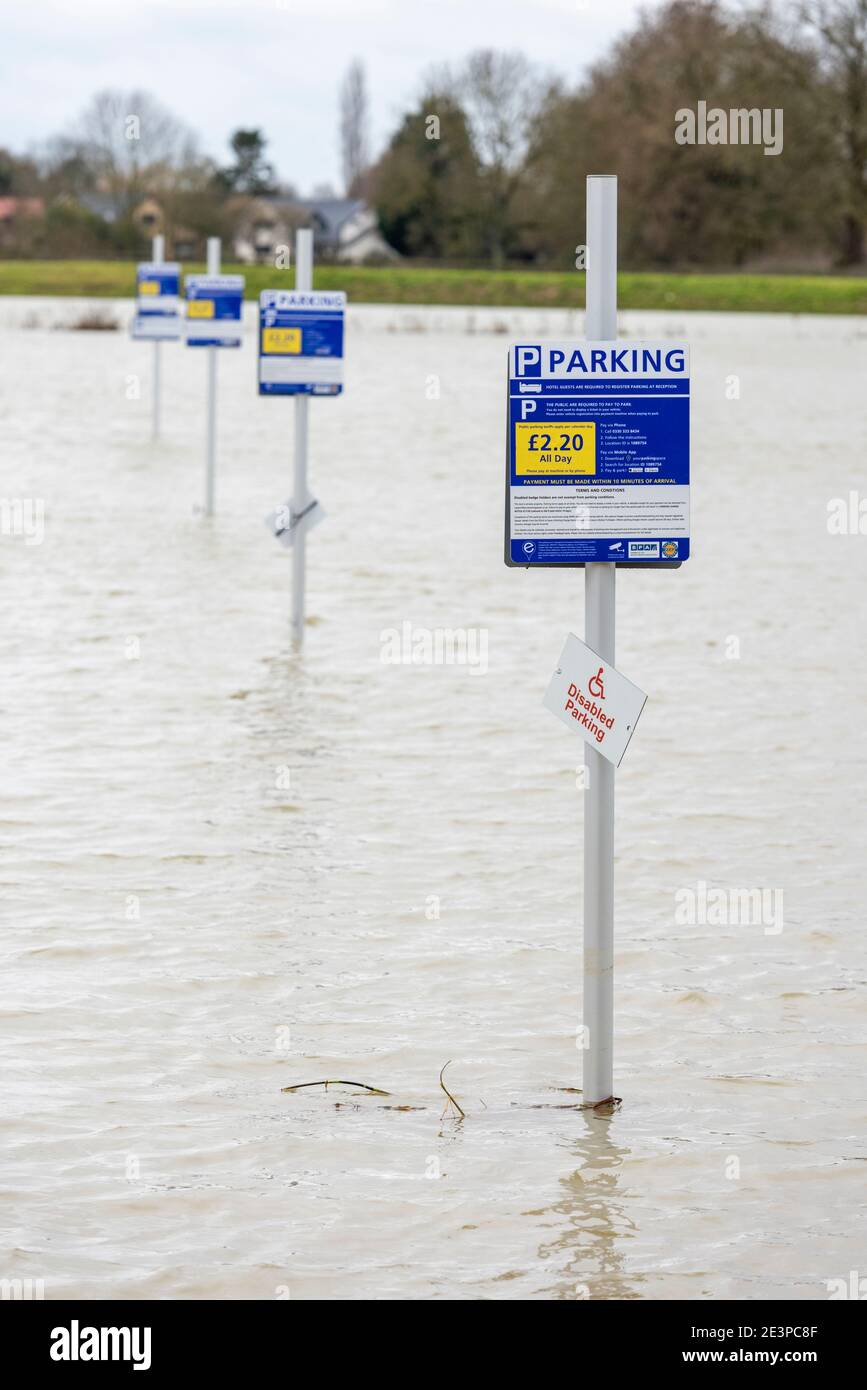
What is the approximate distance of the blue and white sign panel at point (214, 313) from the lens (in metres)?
18.2

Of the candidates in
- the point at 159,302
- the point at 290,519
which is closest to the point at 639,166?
the point at 159,302

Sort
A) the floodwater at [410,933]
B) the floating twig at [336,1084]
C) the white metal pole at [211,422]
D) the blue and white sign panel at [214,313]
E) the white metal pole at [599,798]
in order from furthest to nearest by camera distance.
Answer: the blue and white sign panel at [214,313], the white metal pole at [211,422], the floating twig at [336,1084], the white metal pole at [599,798], the floodwater at [410,933]

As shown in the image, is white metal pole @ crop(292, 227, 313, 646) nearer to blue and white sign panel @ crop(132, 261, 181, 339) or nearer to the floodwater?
the floodwater

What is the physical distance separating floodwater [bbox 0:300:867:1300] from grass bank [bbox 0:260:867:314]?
42.2 m

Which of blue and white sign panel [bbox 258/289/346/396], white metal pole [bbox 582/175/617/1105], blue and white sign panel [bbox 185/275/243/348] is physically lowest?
white metal pole [bbox 582/175/617/1105]

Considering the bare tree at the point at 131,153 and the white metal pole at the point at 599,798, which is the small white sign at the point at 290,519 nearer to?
the white metal pole at the point at 599,798

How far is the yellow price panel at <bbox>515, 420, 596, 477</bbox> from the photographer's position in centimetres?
500

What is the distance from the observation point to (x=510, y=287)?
64.1 metres

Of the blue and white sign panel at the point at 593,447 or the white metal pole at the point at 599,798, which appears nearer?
the blue and white sign panel at the point at 593,447

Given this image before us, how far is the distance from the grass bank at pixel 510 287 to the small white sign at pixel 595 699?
50380mm

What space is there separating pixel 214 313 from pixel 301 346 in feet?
21.8

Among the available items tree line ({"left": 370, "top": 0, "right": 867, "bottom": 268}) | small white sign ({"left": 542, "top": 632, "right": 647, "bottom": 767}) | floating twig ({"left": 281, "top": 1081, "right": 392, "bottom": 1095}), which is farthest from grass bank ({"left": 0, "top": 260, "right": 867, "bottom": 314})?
small white sign ({"left": 542, "top": 632, "right": 647, "bottom": 767})

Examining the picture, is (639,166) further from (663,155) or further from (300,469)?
Answer: (300,469)

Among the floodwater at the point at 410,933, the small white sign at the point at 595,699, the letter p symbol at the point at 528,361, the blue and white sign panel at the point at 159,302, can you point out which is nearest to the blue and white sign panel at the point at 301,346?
the floodwater at the point at 410,933
